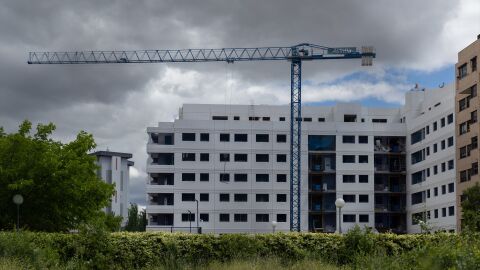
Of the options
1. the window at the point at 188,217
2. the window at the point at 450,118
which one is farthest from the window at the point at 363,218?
the window at the point at 188,217

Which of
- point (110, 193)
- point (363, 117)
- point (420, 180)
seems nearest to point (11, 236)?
point (110, 193)

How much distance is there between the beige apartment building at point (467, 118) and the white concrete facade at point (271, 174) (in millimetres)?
12245

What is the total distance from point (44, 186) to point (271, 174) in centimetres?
5430

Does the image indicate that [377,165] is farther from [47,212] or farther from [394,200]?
[47,212]

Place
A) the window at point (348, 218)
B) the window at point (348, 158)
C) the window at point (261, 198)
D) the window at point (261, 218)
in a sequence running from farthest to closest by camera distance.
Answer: the window at point (348, 158), the window at point (261, 198), the window at point (348, 218), the window at point (261, 218)

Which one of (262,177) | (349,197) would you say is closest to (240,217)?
(262,177)

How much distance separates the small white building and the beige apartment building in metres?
74.0

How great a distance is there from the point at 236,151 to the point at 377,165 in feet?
64.2

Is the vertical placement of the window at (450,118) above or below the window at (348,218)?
above

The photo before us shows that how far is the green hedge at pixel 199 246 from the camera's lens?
2106cm

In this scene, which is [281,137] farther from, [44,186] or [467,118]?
[44,186]

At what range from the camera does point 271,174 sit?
300 feet

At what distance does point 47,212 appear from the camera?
1560 inches

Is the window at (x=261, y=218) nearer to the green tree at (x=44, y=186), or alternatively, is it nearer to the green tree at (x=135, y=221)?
the green tree at (x=135, y=221)
